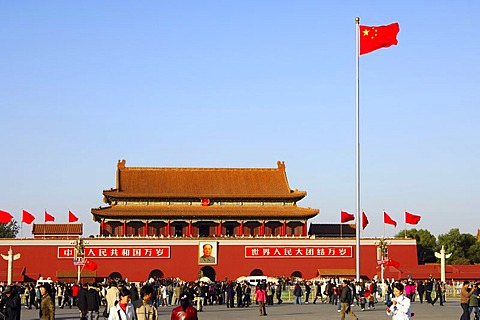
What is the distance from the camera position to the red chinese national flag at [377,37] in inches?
1124

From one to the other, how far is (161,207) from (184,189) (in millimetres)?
2844

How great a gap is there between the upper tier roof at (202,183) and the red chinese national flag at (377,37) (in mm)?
38518

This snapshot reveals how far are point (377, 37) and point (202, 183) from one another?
4169 cm

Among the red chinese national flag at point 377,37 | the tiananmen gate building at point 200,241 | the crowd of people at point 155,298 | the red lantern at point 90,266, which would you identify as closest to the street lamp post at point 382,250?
the tiananmen gate building at point 200,241

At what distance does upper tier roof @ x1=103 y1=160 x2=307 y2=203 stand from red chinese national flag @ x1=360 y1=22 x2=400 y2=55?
126ft

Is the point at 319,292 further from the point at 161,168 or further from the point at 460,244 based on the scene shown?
the point at 460,244

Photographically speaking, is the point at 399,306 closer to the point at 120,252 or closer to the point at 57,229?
the point at 120,252

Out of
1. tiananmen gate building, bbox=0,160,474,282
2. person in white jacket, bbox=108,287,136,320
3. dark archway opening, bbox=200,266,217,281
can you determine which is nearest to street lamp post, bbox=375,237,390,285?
tiananmen gate building, bbox=0,160,474,282

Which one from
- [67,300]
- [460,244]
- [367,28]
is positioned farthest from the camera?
[460,244]

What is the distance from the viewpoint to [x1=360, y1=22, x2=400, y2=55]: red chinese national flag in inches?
1124

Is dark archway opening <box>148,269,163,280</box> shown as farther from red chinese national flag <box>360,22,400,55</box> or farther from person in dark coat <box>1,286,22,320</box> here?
person in dark coat <box>1,286,22,320</box>

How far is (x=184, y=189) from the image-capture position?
225 feet

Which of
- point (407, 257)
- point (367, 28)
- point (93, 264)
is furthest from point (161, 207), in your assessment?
point (367, 28)

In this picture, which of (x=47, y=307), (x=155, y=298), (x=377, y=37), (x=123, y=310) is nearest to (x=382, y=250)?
(x=377, y=37)
